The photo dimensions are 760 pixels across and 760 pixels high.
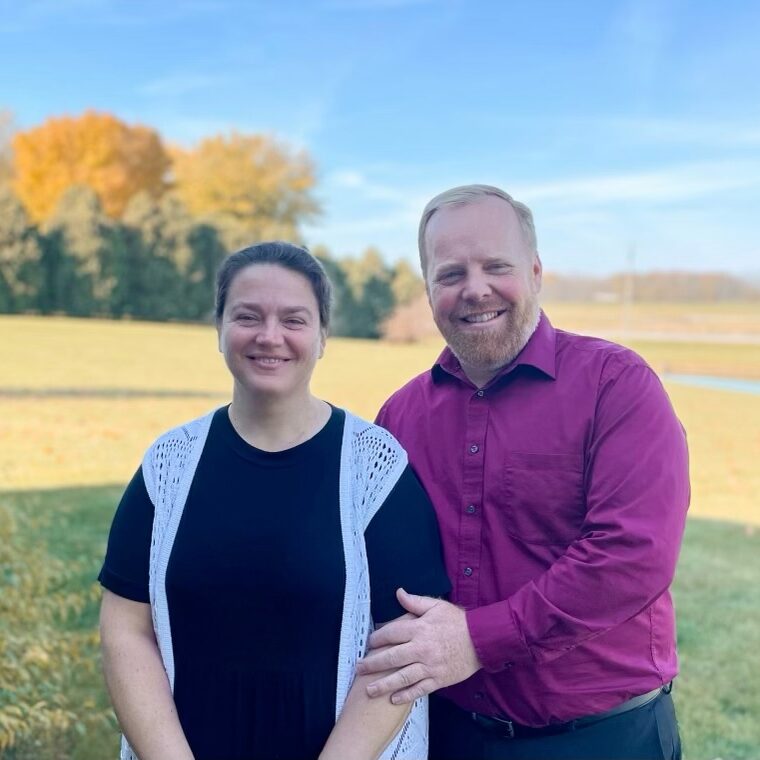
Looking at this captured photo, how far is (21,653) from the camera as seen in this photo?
3625 millimetres

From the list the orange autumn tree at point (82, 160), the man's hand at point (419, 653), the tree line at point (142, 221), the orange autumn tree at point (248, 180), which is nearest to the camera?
the man's hand at point (419, 653)

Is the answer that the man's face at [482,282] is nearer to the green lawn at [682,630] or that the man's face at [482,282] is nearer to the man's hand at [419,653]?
the man's hand at [419,653]

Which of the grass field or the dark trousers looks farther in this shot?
the grass field

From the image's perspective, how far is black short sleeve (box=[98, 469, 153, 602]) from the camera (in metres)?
1.83

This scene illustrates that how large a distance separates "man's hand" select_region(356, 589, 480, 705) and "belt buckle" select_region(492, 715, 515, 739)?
0.88 feet

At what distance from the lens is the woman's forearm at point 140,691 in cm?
180

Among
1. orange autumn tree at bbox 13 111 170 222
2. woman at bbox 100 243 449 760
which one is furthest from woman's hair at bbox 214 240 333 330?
orange autumn tree at bbox 13 111 170 222

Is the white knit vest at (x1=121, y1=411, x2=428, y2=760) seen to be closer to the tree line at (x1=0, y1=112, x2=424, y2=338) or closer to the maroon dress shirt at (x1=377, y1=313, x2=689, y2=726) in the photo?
the maroon dress shirt at (x1=377, y1=313, x2=689, y2=726)

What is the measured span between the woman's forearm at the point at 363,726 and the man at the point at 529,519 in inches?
1.6

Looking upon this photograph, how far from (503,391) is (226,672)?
2.99ft

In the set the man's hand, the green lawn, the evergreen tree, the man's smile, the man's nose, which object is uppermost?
the evergreen tree

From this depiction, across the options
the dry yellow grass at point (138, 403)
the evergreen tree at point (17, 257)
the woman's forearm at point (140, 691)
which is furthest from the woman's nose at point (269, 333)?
the evergreen tree at point (17, 257)

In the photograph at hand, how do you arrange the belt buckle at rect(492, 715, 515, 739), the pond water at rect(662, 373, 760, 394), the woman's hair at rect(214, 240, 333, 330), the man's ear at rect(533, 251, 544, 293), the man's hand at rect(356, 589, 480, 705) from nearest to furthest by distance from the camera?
1. the man's hand at rect(356, 589, 480, 705)
2. the woman's hair at rect(214, 240, 333, 330)
3. the belt buckle at rect(492, 715, 515, 739)
4. the man's ear at rect(533, 251, 544, 293)
5. the pond water at rect(662, 373, 760, 394)

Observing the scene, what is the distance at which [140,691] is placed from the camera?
6.03 feet
